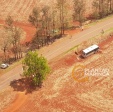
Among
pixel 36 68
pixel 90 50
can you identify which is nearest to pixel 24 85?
pixel 36 68

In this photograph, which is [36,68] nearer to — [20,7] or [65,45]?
[65,45]

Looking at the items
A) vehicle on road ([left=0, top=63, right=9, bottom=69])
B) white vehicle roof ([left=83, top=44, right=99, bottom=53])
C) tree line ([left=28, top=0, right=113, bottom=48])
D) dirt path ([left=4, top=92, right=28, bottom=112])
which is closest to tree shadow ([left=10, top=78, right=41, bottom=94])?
dirt path ([left=4, top=92, right=28, bottom=112])

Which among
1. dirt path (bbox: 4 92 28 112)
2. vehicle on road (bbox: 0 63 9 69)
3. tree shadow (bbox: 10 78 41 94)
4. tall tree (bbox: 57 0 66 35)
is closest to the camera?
dirt path (bbox: 4 92 28 112)

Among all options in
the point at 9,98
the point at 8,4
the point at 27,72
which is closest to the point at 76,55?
the point at 27,72

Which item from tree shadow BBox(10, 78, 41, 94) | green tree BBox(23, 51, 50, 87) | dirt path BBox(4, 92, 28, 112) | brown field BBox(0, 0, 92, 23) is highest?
brown field BBox(0, 0, 92, 23)

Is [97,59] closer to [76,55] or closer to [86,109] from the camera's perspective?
[76,55]

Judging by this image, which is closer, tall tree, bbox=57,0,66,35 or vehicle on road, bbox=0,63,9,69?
vehicle on road, bbox=0,63,9,69

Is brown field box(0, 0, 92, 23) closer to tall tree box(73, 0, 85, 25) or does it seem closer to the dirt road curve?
tall tree box(73, 0, 85, 25)
